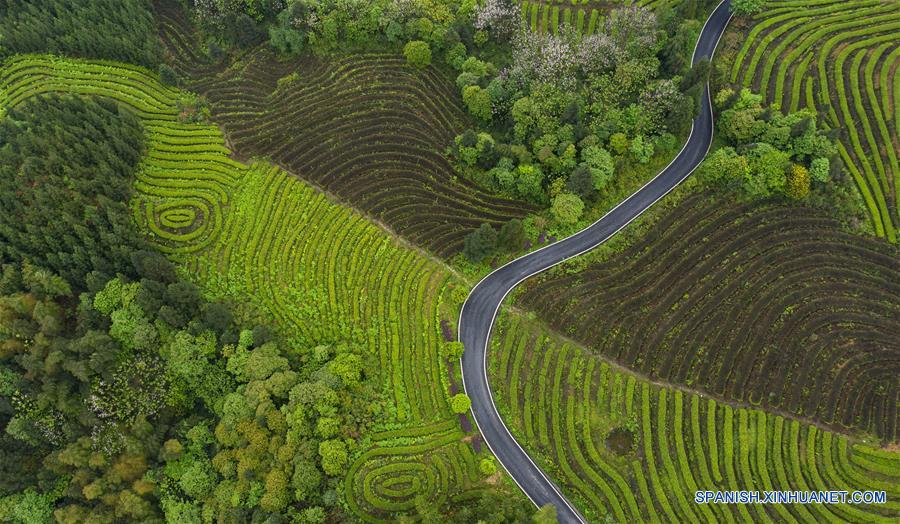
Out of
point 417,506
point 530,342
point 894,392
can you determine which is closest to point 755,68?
point 894,392

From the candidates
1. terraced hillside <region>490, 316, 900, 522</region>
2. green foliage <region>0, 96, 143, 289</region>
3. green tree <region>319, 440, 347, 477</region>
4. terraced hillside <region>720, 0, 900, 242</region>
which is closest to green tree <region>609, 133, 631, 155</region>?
terraced hillside <region>720, 0, 900, 242</region>

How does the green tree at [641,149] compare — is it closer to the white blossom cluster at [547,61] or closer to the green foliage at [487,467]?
the white blossom cluster at [547,61]

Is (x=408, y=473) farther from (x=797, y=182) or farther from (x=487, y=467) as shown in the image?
(x=797, y=182)

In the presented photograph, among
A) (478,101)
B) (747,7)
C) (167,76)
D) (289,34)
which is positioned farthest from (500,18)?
(167,76)

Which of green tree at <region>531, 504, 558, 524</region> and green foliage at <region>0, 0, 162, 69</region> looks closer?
green tree at <region>531, 504, 558, 524</region>

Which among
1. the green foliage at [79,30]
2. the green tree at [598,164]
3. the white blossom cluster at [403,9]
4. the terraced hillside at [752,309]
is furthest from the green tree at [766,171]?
the green foliage at [79,30]

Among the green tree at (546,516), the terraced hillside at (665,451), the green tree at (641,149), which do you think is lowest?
the green tree at (546,516)

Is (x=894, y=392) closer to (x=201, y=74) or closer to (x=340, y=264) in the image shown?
(x=340, y=264)

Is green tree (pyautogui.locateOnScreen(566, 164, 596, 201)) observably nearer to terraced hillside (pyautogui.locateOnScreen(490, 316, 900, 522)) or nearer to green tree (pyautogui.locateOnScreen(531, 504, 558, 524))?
terraced hillside (pyautogui.locateOnScreen(490, 316, 900, 522))
